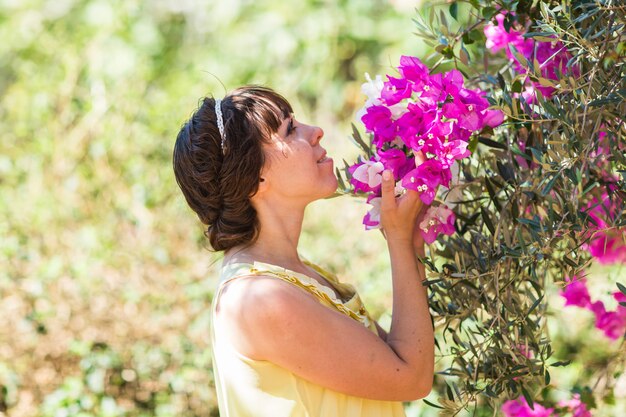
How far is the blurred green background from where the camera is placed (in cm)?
347

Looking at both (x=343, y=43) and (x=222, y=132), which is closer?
(x=222, y=132)

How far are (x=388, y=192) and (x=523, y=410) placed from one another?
983 mm

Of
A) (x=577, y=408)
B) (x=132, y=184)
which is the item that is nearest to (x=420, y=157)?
(x=577, y=408)

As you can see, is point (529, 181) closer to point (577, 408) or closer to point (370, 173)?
point (370, 173)

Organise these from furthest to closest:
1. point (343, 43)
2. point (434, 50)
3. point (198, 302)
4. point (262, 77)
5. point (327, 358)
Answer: point (343, 43)
point (262, 77)
point (198, 302)
point (434, 50)
point (327, 358)

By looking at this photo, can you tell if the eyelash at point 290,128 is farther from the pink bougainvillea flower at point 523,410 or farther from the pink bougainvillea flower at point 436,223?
the pink bougainvillea flower at point 523,410

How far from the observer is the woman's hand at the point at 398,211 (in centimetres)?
170

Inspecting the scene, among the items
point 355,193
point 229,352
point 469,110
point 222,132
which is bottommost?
point 229,352

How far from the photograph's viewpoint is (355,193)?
1905mm

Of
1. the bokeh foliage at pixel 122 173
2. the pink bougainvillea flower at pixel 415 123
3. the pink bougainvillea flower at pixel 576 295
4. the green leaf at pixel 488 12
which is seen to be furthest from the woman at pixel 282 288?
the pink bougainvillea flower at pixel 576 295

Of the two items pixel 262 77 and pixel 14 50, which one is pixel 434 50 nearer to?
pixel 262 77

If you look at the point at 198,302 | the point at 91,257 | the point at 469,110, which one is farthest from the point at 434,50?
the point at 91,257

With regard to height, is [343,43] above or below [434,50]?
below

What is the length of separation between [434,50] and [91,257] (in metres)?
2.52
